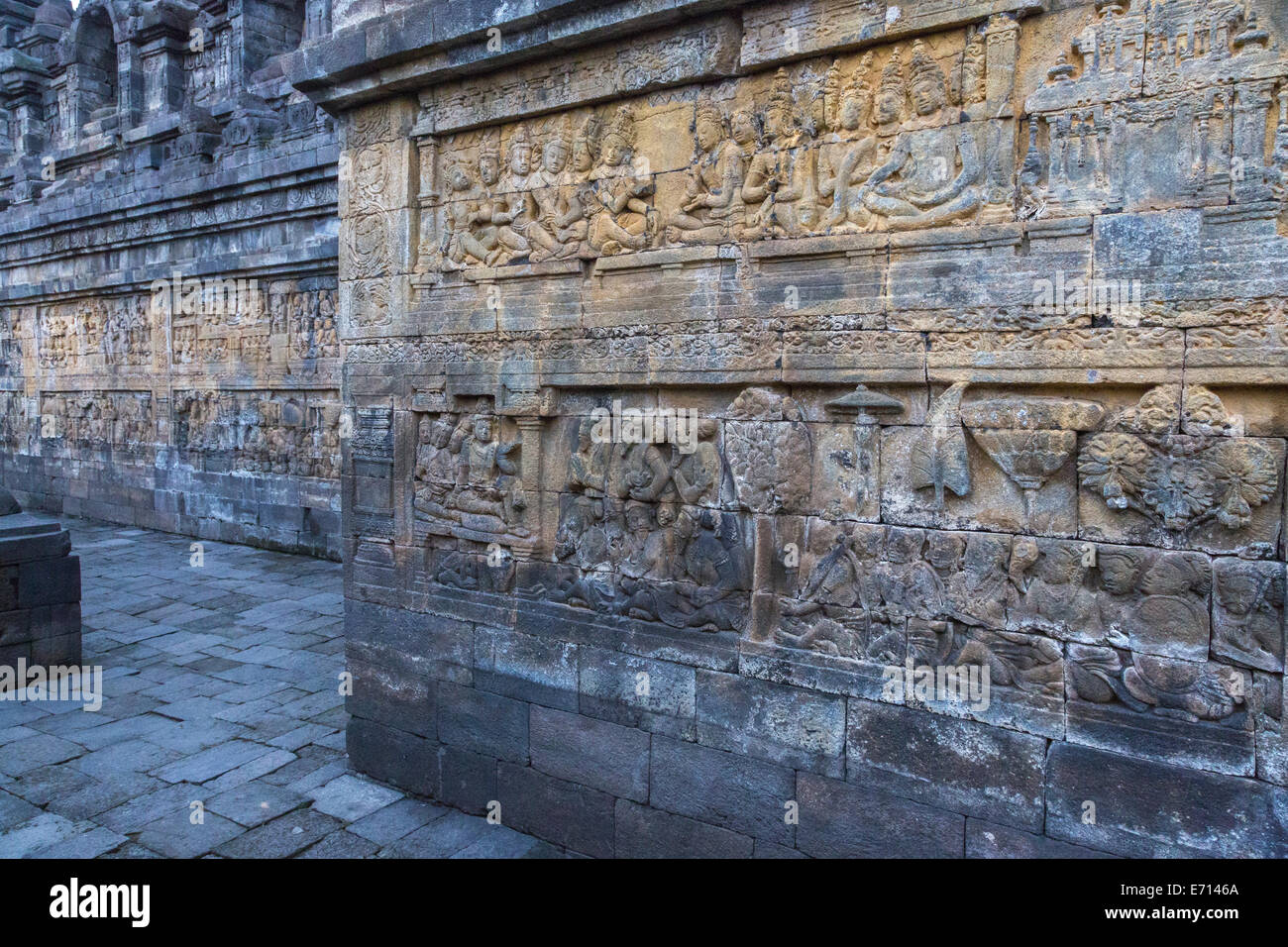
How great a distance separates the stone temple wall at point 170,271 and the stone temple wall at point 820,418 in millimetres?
6630

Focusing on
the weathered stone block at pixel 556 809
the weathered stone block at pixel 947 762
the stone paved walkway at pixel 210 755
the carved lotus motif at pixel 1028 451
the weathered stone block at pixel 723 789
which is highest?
the carved lotus motif at pixel 1028 451

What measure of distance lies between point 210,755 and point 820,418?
4.59 metres

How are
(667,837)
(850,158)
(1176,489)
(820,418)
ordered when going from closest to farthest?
(1176,489)
(850,158)
(820,418)
(667,837)

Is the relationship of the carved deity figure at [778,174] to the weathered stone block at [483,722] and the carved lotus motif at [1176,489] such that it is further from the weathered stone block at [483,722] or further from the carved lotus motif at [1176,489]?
the weathered stone block at [483,722]

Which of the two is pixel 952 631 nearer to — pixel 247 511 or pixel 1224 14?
pixel 1224 14

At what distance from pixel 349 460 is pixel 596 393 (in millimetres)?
1796

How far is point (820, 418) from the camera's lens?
3.99 meters

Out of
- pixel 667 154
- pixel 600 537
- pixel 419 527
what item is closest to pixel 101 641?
pixel 419 527

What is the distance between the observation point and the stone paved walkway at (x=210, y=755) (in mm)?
4805

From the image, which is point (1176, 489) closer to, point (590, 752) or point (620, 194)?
point (620, 194)

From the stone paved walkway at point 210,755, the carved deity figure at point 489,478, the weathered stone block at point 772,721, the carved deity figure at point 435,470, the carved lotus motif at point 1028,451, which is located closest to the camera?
the carved lotus motif at point 1028,451

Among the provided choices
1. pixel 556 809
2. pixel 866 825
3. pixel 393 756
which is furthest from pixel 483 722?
pixel 866 825

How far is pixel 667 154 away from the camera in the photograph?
171 inches

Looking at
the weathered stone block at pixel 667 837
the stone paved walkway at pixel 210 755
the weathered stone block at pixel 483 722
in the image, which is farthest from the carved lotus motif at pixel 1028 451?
the stone paved walkway at pixel 210 755
